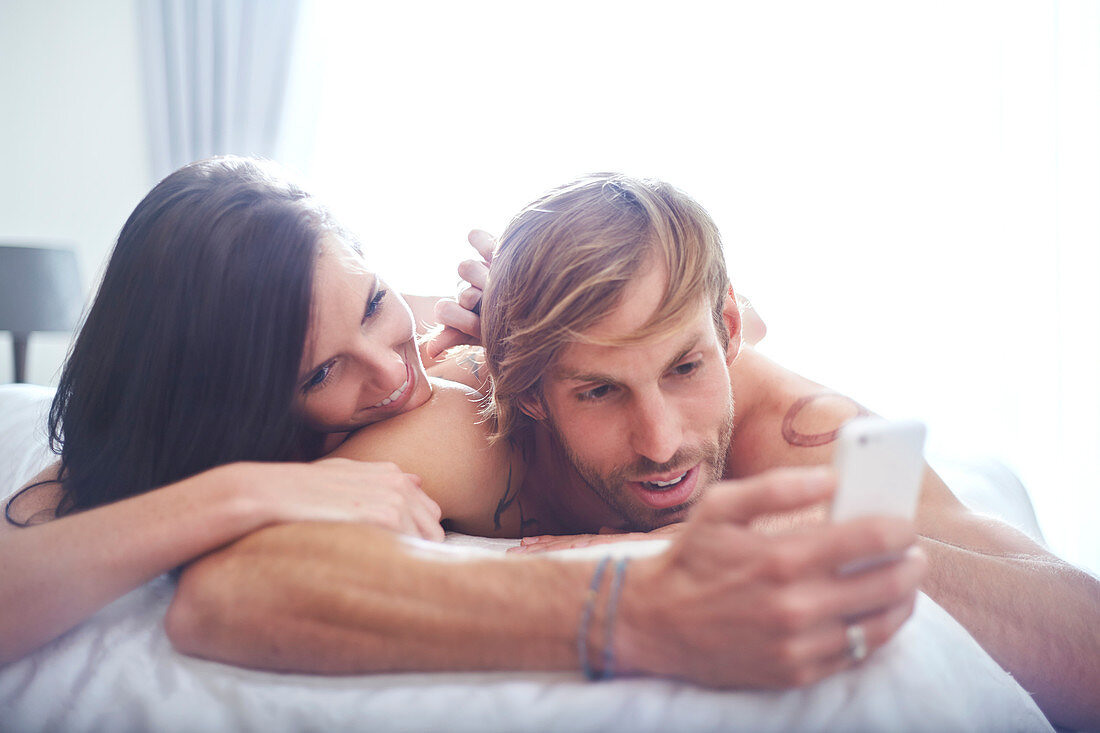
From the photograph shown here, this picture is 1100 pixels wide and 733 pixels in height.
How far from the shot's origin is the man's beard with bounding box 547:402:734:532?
4.14ft

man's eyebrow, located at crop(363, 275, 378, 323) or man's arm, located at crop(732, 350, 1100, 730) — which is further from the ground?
man's eyebrow, located at crop(363, 275, 378, 323)

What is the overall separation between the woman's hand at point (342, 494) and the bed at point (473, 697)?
171mm

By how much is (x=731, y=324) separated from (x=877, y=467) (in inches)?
35.9

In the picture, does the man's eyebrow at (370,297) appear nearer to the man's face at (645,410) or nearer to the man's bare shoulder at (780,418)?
the man's face at (645,410)

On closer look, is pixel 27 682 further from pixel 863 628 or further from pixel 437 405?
pixel 863 628

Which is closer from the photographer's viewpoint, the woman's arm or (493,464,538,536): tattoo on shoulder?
the woman's arm

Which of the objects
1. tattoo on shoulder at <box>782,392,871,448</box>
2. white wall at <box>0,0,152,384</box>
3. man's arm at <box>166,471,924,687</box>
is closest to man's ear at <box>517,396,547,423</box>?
tattoo on shoulder at <box>782,392,871,448</box>

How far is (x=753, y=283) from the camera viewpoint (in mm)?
3330

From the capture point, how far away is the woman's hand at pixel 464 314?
5.16 feet

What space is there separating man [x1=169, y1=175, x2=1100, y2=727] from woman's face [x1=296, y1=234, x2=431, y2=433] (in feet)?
0.20

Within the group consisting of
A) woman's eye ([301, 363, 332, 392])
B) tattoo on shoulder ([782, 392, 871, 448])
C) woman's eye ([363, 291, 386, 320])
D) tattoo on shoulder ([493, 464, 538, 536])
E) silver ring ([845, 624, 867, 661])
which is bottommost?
tattoo on shoulder ([493, 464, 538, 536])

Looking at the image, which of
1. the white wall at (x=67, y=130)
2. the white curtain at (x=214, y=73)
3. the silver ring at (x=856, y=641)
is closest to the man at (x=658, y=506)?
the silver ring at (x=856, y=641)

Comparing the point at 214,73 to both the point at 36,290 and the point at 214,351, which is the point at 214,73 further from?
the point at 214,351

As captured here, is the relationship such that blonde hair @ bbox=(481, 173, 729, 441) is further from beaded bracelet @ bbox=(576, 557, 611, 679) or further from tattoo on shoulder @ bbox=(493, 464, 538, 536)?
beaded bracelet @ bbox=(576, 557, 611, 679)
